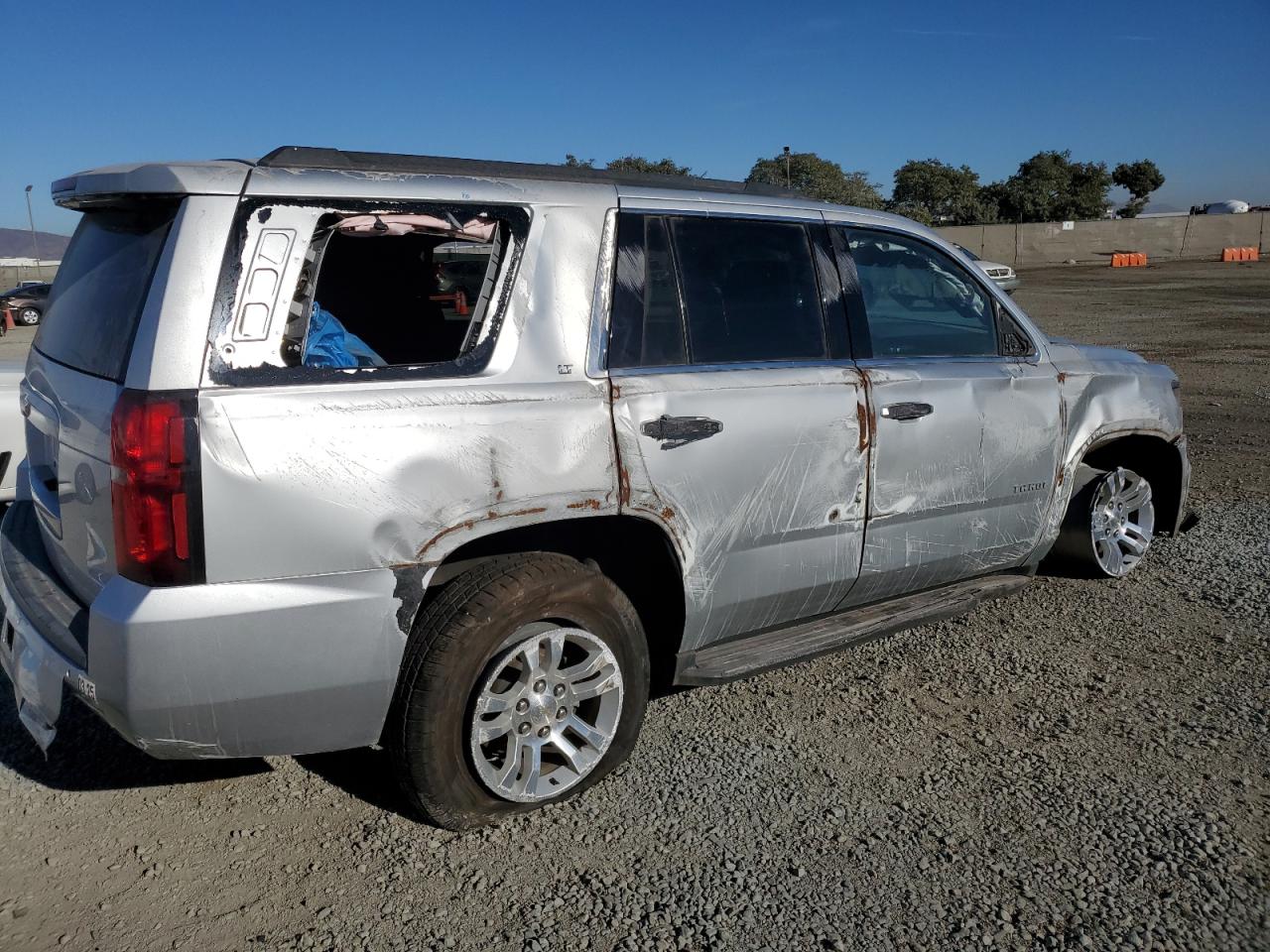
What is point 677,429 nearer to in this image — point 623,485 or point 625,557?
point 623,485

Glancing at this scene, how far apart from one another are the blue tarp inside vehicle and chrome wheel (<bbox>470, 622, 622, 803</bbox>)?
0.96 meters

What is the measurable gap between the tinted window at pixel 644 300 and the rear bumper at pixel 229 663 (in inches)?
41.1

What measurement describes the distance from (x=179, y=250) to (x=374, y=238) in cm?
134

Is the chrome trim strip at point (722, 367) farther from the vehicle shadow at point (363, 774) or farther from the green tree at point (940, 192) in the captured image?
the green tree at point (940, 192)

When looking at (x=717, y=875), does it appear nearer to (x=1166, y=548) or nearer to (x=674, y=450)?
(x=674, y=450)

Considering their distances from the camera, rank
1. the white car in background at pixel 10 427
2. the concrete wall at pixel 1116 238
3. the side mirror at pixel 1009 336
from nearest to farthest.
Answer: the side mirror at pixel 1009 336
the white car in background at pixel 10 427
the concrete wall at pixel 1116 238

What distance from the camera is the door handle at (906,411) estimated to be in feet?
12.6

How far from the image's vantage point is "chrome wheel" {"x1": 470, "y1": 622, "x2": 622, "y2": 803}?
3066 millimetres

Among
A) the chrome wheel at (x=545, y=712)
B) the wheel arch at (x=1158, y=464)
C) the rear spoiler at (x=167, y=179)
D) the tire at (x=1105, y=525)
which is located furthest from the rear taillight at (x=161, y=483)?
the wheel arch at (x=1158, y=464)

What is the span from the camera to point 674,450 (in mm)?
3305

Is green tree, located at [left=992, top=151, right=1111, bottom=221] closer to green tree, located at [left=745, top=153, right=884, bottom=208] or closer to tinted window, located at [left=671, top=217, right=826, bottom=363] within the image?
green tree, located at [left=745, top=153, right=884, bottom=208]

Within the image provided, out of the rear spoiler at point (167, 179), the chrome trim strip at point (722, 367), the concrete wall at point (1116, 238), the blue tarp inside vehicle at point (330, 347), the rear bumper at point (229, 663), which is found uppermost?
the concrete wall at point (1116, 238)

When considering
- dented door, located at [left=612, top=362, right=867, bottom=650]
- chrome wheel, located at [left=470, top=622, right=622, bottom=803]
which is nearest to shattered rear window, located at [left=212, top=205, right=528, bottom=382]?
dented door, located at [left=612, top=362, right=867, bottom=650]

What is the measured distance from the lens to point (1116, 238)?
48750 mm
